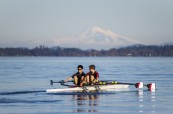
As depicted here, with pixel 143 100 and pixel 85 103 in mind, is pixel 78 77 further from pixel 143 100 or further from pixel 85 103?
pixel 85 103

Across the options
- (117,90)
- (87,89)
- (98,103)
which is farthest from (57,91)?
(98,103)

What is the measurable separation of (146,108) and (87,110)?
108 inches

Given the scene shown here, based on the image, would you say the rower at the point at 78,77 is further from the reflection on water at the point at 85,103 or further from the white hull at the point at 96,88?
the reflection on water at the point at 85,103

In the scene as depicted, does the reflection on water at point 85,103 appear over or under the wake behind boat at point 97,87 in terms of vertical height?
under

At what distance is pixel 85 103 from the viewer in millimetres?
26031

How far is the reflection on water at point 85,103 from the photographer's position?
23422 millimetres

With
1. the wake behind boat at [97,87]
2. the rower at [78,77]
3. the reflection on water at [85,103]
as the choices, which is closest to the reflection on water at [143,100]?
the wake behind boat at [97,87]

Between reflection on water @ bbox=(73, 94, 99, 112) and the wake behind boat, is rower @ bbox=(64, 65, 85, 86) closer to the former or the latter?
the wake behind boat

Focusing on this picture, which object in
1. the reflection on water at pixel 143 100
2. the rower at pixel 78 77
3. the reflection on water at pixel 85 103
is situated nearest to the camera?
the reflection on water at pixel 85 103

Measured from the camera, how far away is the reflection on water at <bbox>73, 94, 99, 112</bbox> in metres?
23.4

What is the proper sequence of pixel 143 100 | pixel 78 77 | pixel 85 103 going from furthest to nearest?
pixel 78 77
pixel 143 100
pixel 85 103

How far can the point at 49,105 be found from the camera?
82.3 ft

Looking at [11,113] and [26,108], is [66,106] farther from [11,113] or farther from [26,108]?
[11,113]

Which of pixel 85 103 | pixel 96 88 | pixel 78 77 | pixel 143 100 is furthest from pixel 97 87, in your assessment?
pixel 85 103
